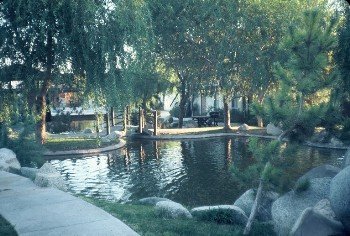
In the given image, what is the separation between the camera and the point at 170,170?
16.8m

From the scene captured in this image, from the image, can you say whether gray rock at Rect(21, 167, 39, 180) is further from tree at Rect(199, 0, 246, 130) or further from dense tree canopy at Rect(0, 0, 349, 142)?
tree at Rect(199, 0, 246, 130)

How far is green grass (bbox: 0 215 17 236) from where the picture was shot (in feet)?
19.3

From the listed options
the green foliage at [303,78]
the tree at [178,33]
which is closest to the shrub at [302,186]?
the green foliage at [303,78]

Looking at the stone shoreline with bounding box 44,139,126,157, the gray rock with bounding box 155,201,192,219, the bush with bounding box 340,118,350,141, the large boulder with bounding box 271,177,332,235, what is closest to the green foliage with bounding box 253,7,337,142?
the bush with bounding box 340,118,350,141

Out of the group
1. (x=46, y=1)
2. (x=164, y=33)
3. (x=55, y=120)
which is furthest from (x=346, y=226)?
(x=55, y=120)

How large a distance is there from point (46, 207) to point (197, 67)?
22.6 metres

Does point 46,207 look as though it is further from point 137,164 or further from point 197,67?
point 197,67

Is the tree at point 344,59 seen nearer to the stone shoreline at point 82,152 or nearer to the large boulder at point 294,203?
the large boulder at point 294,203

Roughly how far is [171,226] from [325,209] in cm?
263

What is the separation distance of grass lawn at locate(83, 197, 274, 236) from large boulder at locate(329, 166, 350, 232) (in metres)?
1.70

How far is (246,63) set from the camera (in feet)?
82.9

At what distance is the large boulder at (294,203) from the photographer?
702 centimetres

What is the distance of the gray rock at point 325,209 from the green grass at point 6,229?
4807 mm

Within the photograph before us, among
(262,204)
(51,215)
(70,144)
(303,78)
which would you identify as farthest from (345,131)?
(70,144)
